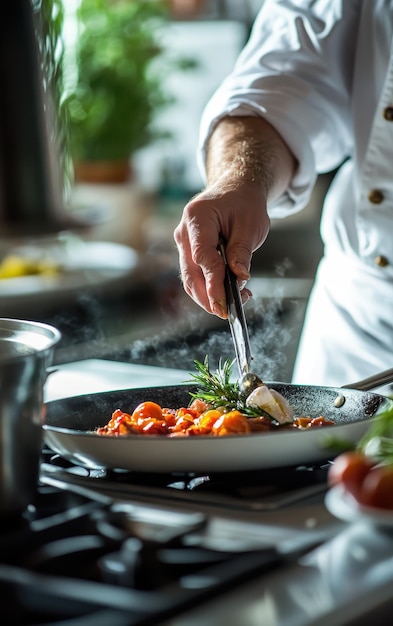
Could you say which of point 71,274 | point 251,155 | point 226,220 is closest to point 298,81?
point 251,155

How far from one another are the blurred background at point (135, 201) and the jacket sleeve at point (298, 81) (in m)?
0.27

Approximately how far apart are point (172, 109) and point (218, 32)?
387 millimetres

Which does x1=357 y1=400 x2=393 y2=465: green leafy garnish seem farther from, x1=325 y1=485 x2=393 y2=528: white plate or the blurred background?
the blurred background

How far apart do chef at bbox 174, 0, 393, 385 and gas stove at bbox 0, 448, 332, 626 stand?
65 cm

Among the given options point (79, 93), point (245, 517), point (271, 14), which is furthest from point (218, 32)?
point (245, 517)

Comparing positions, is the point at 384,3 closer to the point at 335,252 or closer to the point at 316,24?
the point at 316,24

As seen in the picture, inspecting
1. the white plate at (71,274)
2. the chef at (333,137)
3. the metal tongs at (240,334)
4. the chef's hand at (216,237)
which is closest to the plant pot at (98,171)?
the white plate at (71,274)

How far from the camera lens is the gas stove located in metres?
0.60

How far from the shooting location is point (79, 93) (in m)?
4.16

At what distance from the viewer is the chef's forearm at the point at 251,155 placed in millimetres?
1348

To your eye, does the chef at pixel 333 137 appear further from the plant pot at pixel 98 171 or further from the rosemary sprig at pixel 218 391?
the plant pot at pixel 98 171

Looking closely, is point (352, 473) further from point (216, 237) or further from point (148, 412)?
point (216, 237)

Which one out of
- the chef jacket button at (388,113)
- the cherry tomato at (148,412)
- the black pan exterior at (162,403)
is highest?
the chef jacket button at (388,113)

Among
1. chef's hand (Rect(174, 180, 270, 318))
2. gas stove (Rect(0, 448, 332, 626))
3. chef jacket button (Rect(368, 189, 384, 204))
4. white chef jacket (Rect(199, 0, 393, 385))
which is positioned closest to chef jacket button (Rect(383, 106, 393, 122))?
white chef jacket (Rect(199, 0, 393, 385))
